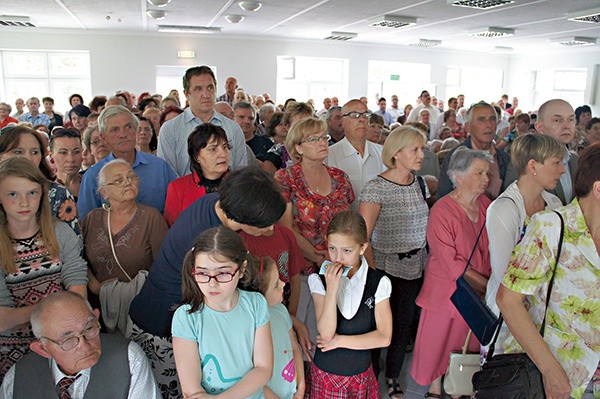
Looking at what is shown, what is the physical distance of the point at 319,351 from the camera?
7.02 ft

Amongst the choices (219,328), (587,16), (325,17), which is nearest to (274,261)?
(219,328)


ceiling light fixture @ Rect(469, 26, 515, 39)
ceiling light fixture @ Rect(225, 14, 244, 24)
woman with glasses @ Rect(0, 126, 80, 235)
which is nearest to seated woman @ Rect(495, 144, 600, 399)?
woman with glasses @ Rect(0, 126, 80, 235)

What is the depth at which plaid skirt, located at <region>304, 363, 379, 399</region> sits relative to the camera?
6.82ft

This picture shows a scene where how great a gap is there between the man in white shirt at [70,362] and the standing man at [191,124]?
1.73 meters

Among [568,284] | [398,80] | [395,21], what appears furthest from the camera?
[398,80]

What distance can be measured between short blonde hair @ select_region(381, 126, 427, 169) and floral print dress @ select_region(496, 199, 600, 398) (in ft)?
3.83

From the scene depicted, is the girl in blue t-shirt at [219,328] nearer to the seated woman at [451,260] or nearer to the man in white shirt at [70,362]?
the man in white shirt at [70,362]

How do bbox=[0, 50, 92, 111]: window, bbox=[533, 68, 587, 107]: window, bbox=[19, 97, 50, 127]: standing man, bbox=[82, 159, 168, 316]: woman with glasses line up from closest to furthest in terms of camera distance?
bbox=[82, 159, 168, 316]: woman with glasses → bbox=[19, 97, 50, 127]: standing man → bbox=[0, 50, 92, 111]: window → bbox=[533, 68, 587, 107]: window

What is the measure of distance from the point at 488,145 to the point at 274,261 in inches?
86.9

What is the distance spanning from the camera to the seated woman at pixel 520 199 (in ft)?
7.06

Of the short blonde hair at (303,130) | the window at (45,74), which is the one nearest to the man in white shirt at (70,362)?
the short blonde hair at (303,130)

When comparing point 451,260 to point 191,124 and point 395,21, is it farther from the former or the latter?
point 395,21

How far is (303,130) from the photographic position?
2656 millimetres

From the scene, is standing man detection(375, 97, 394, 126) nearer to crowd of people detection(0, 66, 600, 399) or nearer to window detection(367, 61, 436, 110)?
window detection(367, 61, 436, 110)
